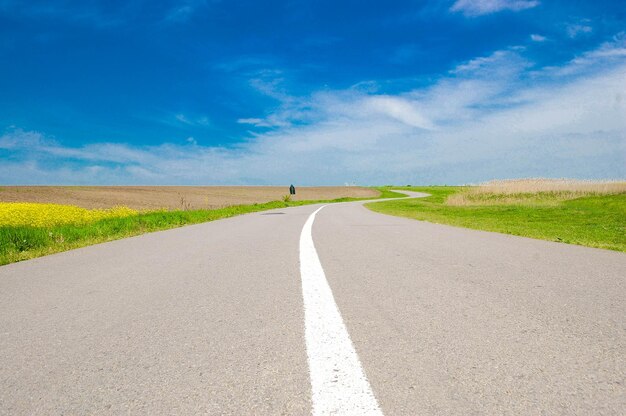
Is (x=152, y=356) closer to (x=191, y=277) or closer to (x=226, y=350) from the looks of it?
(x=226, y=350)

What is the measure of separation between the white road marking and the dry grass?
27.5 meters

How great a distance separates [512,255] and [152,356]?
609cm

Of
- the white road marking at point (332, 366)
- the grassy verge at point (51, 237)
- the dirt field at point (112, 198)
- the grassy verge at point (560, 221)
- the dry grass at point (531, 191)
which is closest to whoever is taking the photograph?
the white road marking at point (332, 366)

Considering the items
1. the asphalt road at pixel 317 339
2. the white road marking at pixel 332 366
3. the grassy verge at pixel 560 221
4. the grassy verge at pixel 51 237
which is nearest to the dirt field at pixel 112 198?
the grassy verge at pixel 51 237

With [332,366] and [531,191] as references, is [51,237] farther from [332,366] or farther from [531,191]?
[531,191]

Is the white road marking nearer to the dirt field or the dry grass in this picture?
the dirt field

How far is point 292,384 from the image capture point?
7.61 ft

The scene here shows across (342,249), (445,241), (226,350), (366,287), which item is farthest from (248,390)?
(445,241)

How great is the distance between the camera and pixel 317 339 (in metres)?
3.05

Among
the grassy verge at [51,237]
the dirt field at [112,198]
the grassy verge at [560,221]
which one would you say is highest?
the dirt field at [112,198]

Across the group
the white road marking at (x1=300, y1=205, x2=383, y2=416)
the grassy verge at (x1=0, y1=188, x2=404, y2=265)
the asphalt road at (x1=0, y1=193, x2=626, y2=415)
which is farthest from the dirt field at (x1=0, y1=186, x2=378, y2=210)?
the white road marking at (x1=300, y1=205, x2=383, y2=416)

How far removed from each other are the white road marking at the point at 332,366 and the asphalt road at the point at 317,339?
1cm

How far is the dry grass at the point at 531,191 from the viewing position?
2854 cm

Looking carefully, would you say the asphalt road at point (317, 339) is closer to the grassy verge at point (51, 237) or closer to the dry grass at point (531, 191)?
the grassy verge at point (51, 237)
